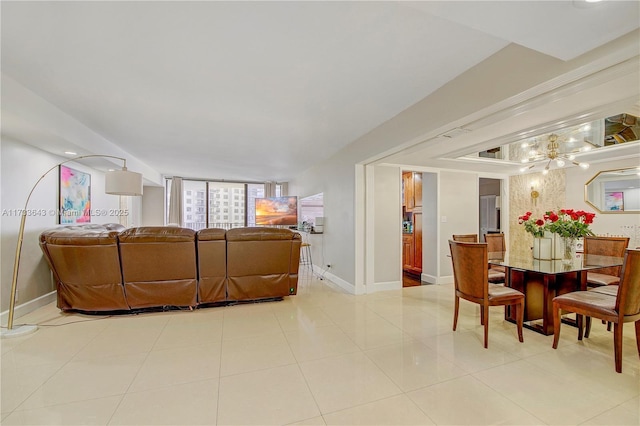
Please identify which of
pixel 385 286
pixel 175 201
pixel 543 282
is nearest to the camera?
pixel 543 282

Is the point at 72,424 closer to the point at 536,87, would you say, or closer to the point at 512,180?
the point at 536,87

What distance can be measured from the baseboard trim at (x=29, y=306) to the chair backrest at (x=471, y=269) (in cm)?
480

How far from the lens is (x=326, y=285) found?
461 centimetres

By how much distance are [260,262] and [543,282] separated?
10.4 feet

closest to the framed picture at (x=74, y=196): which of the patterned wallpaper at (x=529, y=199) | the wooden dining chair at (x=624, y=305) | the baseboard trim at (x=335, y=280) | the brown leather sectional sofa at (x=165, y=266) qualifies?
the brown leather sectional sofa at (x=165, y=266)

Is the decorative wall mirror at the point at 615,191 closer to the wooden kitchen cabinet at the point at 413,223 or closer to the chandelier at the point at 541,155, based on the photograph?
the chandelier at the point at 541,155

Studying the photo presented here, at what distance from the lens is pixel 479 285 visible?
97.6 inches

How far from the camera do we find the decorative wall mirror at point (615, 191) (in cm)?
378

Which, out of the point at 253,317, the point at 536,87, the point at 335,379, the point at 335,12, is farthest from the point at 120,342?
the point at 536,87

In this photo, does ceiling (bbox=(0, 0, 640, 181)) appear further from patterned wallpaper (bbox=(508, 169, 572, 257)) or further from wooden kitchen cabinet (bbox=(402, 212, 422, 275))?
patterned wallpaper (bbox=(508, 169, 572, 257))

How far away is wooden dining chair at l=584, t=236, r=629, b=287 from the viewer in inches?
121

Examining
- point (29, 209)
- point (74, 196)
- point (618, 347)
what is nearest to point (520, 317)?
point (618, 347)

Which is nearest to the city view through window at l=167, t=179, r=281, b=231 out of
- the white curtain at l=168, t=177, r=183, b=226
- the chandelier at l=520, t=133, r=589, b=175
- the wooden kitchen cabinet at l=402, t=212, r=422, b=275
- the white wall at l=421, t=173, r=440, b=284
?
the white curtain at l=168, t=177, r=183, b=226

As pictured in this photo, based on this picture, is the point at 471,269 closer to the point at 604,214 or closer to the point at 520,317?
the point at 520,317
